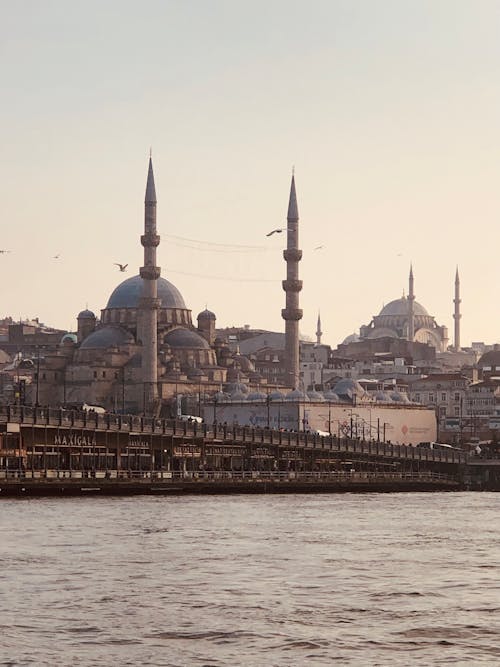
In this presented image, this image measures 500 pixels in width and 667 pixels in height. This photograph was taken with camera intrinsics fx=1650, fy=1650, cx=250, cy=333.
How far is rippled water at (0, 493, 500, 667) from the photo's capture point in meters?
34.2

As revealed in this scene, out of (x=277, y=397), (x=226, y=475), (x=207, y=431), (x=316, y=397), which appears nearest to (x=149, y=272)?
(x=277, y=397)

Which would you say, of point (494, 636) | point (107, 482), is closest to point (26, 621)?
point (494, 636)

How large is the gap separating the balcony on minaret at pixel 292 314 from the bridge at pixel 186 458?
3534cm

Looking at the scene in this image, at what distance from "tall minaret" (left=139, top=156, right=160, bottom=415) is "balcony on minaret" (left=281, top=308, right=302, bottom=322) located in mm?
12700

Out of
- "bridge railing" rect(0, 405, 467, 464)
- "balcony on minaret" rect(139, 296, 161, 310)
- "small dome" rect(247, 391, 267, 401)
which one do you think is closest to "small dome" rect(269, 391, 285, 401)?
"small dome" rect(247, 391, 267, 401)

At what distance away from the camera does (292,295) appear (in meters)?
164

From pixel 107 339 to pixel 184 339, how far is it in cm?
878

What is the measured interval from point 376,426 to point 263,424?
12979 millimetres

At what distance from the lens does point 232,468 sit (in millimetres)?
113250

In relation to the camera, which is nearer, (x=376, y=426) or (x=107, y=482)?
(x=107, y=482)

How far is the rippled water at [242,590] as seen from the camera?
112 feet

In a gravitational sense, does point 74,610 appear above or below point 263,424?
below

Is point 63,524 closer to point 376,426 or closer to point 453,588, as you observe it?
point 453,588

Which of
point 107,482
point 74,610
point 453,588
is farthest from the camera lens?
point 107,482
